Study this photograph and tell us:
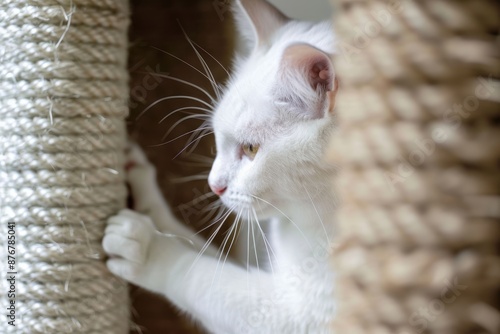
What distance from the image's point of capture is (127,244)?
2.38 feet

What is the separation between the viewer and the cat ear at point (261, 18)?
2.48ft

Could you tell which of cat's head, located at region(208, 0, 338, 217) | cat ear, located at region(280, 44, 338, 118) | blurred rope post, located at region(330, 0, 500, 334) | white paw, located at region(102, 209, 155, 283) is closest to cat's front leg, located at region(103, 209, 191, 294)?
white paw, located at region(102, 209, 155, 283)

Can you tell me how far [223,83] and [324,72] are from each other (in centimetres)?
29

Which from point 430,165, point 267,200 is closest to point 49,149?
point 267,200

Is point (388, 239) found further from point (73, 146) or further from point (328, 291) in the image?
→ point (73, 146)

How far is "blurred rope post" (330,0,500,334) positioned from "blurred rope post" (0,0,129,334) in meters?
0.45

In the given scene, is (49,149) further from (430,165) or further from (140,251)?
(430,165)

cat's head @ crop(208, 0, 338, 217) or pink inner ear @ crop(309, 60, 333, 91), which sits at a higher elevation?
pink inner ear @ crop(309, 60, 333, 91)

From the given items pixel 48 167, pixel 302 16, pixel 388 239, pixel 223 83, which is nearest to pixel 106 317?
pixel 48 167

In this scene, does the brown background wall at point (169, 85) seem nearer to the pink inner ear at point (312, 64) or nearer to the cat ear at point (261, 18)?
the cat ear at point (261, 18)

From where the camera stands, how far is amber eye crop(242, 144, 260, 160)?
0.68m

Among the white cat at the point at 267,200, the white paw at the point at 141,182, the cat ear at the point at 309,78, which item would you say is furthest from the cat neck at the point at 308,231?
the white paw at the point at 141,182

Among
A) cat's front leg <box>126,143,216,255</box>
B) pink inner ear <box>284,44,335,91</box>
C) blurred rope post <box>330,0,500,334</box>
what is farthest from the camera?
cat's front leg <box>126,143,216,255</box>

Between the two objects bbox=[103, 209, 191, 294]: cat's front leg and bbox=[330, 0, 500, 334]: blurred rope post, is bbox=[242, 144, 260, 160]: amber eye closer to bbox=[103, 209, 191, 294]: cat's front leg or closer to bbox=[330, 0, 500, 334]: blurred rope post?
bbox=[103, 209, 191, 294]: cat's front leg
